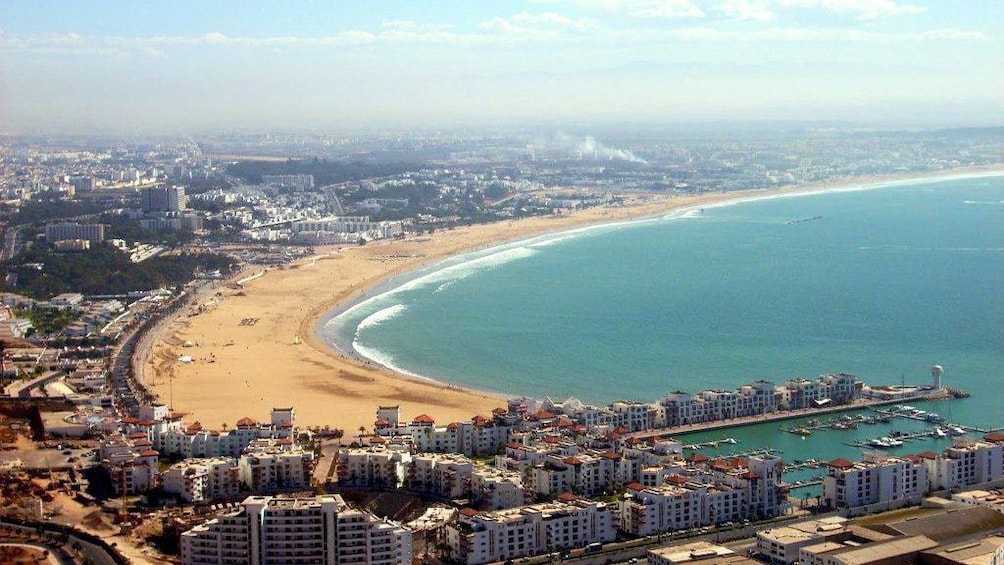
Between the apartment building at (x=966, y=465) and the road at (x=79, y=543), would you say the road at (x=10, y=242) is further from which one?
the apartment building at (x=966, y=465)

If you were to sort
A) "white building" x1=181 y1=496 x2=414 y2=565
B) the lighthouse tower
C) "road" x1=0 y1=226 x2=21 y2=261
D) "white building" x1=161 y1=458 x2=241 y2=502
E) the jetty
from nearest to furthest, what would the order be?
"white building" x1=181 y1=496 x2=414 y2=565
"white building" x1=161 y1=458 x2=241 y2=502
the jetty
the lighthouse tower
"road" x1=0 y1=226 x2=21 y2=261

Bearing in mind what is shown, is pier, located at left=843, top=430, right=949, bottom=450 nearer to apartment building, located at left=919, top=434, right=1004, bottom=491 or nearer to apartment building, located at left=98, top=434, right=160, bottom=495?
Result: apartment building, located at left=919, top=434, right=1004, bottom=491

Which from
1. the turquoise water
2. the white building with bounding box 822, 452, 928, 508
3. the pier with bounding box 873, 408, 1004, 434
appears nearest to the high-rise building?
the turquoise water

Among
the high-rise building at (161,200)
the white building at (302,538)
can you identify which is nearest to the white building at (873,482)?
the white building at (302,538)

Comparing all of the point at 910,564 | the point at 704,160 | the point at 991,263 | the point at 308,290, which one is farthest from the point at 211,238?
the point at 704,160

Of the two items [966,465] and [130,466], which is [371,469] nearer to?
[130,466]

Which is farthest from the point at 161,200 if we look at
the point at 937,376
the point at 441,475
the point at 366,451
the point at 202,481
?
the point at 441,475
